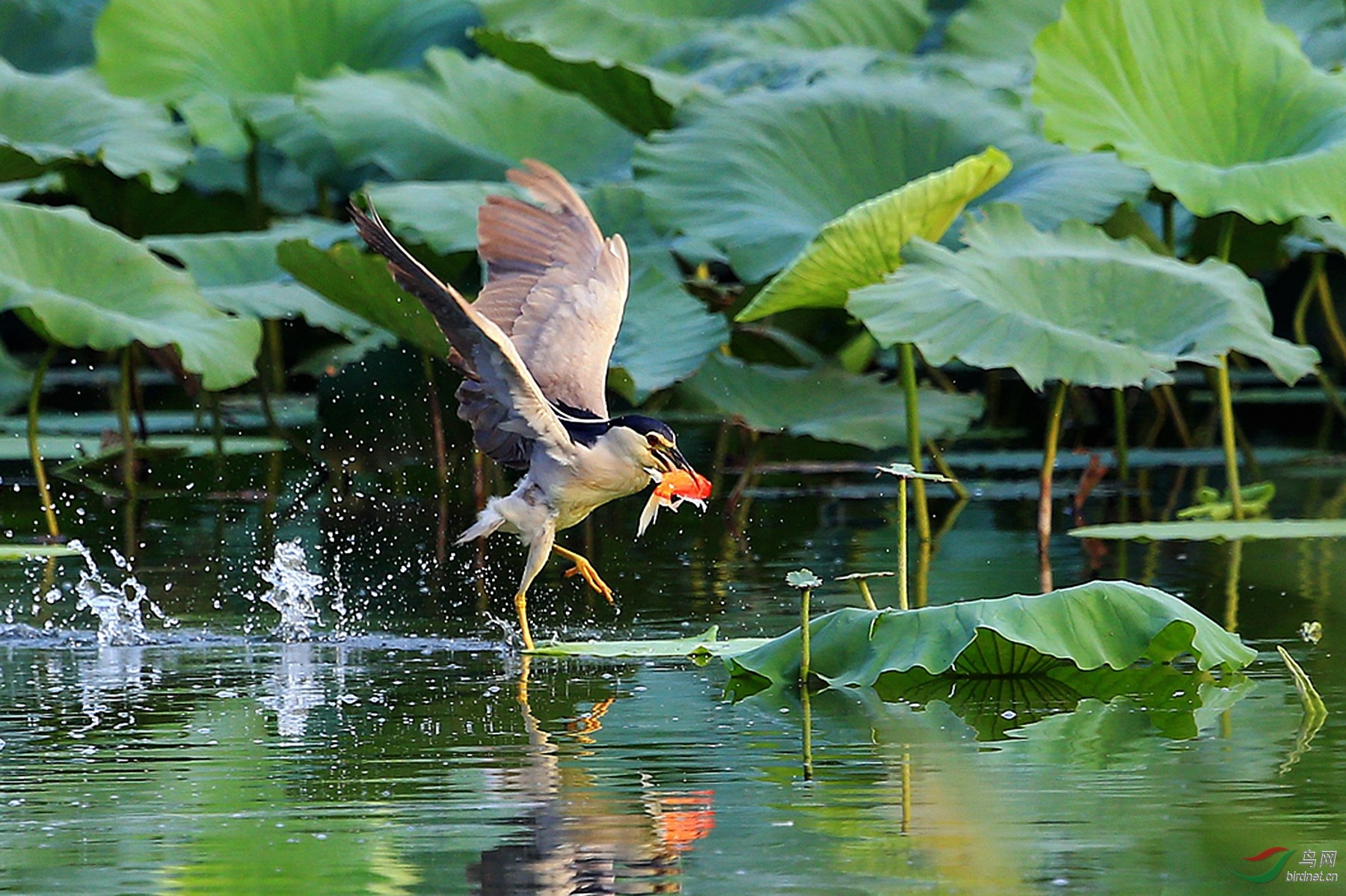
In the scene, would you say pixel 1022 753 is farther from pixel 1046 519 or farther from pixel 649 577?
pixel 1046 519

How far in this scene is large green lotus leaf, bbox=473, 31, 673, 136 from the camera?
36.0 feet

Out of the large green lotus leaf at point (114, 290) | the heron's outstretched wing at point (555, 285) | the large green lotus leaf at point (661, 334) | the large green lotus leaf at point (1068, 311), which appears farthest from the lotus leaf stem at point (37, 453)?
the large green lotus leaf at point (1068, 311)

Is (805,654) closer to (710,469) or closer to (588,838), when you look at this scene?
(588,838)

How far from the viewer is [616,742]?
494 centimetres

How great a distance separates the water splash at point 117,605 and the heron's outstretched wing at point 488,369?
107 cm

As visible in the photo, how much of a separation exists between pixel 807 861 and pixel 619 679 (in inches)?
78.3

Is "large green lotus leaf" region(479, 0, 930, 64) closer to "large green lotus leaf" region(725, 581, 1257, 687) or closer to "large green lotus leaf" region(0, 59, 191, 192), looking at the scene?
"large green lotus leaf" region(0, 59, 191, 192)

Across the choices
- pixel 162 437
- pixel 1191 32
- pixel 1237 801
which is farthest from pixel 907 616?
pixel 162 437

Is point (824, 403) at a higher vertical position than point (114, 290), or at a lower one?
lower

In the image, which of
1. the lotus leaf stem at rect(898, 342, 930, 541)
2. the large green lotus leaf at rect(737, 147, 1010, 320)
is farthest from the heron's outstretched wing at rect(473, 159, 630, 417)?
the lotus leaf stem at rect(898, 342, 930, 541)

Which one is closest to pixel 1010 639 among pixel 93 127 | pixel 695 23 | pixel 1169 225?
pixel 1169 225

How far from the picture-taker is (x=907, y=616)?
210 inches

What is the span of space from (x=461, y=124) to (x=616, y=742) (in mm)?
7427

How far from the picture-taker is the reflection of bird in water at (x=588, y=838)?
3.74m
